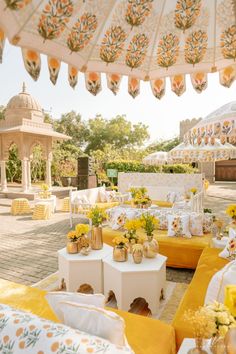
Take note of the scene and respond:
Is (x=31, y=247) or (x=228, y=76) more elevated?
(x=228, y=76)

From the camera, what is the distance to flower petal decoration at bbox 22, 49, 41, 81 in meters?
1.91

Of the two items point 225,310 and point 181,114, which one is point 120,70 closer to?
point 225,310

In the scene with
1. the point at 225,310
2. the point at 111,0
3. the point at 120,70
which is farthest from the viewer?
the point at 120,70

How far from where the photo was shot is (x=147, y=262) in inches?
151

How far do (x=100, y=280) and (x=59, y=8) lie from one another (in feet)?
11.5

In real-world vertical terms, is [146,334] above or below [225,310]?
below

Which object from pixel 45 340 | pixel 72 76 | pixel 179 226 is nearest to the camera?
pixel 45 340

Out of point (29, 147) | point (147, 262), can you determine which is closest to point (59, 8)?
point (147, 262)

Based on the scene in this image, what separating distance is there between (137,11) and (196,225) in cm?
430

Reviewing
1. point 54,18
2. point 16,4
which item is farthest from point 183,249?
point 16,4

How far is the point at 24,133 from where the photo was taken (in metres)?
15.8

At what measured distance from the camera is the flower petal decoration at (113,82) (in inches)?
111

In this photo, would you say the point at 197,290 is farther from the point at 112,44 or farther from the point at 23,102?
the point at 23,102

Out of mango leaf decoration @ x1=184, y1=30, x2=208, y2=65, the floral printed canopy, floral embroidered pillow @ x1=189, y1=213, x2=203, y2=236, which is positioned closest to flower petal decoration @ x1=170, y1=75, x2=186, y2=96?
the floral printed canopy
